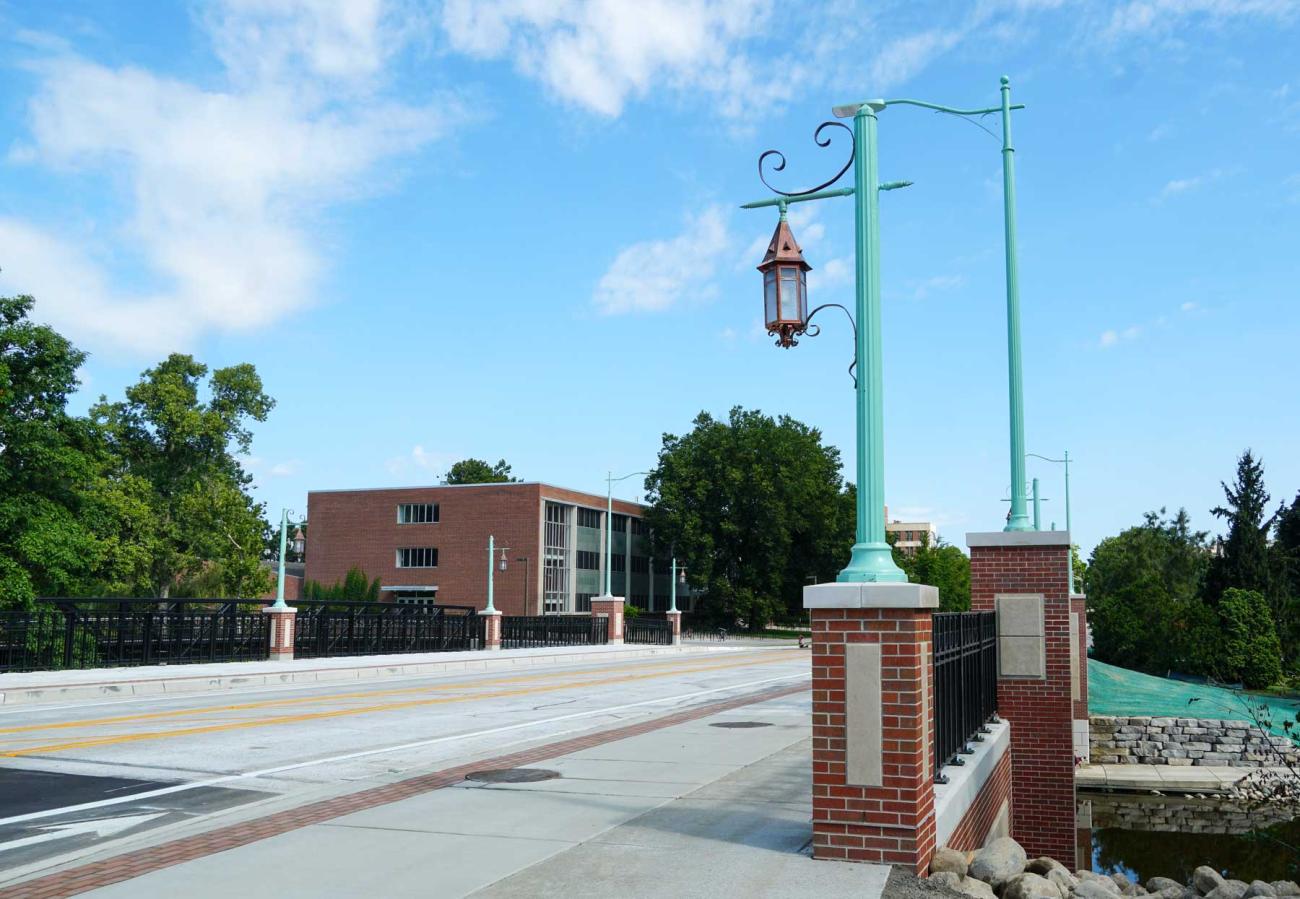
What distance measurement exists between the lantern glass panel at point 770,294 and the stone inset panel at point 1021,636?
7.14 m

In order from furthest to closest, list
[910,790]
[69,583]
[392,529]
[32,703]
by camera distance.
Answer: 1. [392,529]
2. [69,583]
3. [32,703]
4. [910,790]

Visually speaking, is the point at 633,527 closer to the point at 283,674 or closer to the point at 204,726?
the point at 283,674

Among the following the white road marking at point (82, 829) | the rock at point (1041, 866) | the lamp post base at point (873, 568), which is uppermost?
the lamp post base at point (873, 568)

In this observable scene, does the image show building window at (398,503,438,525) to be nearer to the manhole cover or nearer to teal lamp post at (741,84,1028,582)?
the manhole cover

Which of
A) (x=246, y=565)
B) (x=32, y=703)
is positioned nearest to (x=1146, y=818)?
(x=32, y=703)

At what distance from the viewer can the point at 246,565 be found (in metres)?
53.1

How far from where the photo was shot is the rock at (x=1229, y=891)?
7.78m

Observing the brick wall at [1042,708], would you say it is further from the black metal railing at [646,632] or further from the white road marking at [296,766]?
the black metal railing at [646,632]

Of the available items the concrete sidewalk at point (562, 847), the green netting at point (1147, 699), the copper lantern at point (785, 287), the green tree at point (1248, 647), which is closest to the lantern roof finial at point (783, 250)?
the copper lantern at point (785, 287)

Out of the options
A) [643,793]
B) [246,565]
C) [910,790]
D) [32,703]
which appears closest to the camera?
[910,790]

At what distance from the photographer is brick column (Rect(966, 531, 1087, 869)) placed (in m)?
12.9

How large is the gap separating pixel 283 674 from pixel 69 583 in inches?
492

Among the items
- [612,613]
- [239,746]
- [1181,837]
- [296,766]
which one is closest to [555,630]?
[612,613]

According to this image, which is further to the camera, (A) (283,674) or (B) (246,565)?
(B) (246,565)
